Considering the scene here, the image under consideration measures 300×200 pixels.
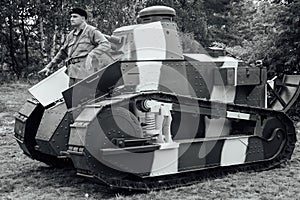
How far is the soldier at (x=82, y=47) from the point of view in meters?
7.45

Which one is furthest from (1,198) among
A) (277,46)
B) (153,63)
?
(277,46)

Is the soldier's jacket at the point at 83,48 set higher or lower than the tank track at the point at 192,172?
higher

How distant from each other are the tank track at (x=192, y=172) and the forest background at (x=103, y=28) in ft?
17.5

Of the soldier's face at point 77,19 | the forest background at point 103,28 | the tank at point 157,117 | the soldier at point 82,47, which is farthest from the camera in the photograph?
the forest background at point 103,28

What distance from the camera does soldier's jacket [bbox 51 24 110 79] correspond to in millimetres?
7492

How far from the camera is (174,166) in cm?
717

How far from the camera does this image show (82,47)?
7707mm

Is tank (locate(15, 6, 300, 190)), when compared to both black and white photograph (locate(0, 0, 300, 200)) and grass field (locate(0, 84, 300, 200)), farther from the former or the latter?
grass field (locate(0, 84, 300, 200))

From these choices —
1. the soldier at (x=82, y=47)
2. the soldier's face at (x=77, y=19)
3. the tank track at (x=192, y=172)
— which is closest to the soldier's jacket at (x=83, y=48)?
the soldier at (x=82, y=47)

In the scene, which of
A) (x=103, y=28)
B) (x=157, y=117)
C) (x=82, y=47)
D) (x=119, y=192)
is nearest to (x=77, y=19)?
(x=82, y=47)

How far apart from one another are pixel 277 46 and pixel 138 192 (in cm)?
852

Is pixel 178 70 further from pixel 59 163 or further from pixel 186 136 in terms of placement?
pixel 59 163

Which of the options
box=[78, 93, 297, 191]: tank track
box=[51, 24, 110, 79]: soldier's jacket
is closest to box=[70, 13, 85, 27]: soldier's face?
box=[51, 24, 110, 79]: soldier's jacket

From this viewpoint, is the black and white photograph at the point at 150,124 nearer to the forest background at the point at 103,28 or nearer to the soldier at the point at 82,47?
the soldier at the point at 82,47
